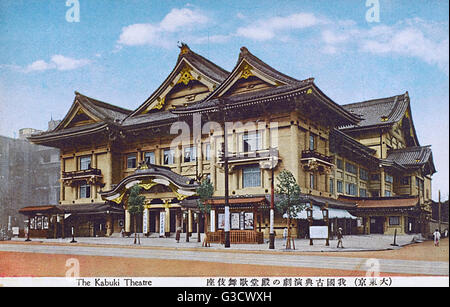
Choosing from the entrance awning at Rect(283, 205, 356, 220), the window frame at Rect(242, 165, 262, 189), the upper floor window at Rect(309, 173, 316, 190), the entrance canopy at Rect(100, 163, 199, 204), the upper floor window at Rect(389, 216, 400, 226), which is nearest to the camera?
the entrance awning at Rect(283, 205, 356, 220)

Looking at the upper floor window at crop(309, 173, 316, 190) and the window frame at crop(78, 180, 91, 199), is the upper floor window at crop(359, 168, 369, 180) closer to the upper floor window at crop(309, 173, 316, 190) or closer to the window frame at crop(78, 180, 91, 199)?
the upper floor window at crop(309, 173, 316, 190)

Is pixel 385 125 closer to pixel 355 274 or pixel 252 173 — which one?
pixel 252 173

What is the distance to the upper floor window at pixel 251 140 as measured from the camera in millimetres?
30875

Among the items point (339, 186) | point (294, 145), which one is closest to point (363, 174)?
point (339, 186)

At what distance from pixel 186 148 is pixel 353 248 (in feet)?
56.6

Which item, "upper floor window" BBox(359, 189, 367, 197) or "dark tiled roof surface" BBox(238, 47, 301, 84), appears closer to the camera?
"dark tiled roof surface" BBox(238, 47, 301, 84)

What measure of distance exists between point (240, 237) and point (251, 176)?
6.42 metres

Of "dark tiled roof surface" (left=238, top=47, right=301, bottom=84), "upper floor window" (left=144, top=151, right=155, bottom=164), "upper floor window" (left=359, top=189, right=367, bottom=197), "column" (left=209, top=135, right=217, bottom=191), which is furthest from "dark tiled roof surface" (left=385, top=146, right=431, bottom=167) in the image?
"upper floor window" (left=144, top=151, right=155, bottom=164)

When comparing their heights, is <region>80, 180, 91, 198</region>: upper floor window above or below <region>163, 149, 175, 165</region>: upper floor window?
below

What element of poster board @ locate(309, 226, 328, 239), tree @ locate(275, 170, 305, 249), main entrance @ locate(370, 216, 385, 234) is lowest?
main entrance @ locate(370, 216, 385, 234)

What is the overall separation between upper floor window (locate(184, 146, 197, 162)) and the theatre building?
121 millimetres

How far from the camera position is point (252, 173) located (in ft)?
103

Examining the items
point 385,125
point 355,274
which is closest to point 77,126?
point 385,125

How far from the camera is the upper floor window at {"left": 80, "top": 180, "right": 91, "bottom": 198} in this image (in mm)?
37697
